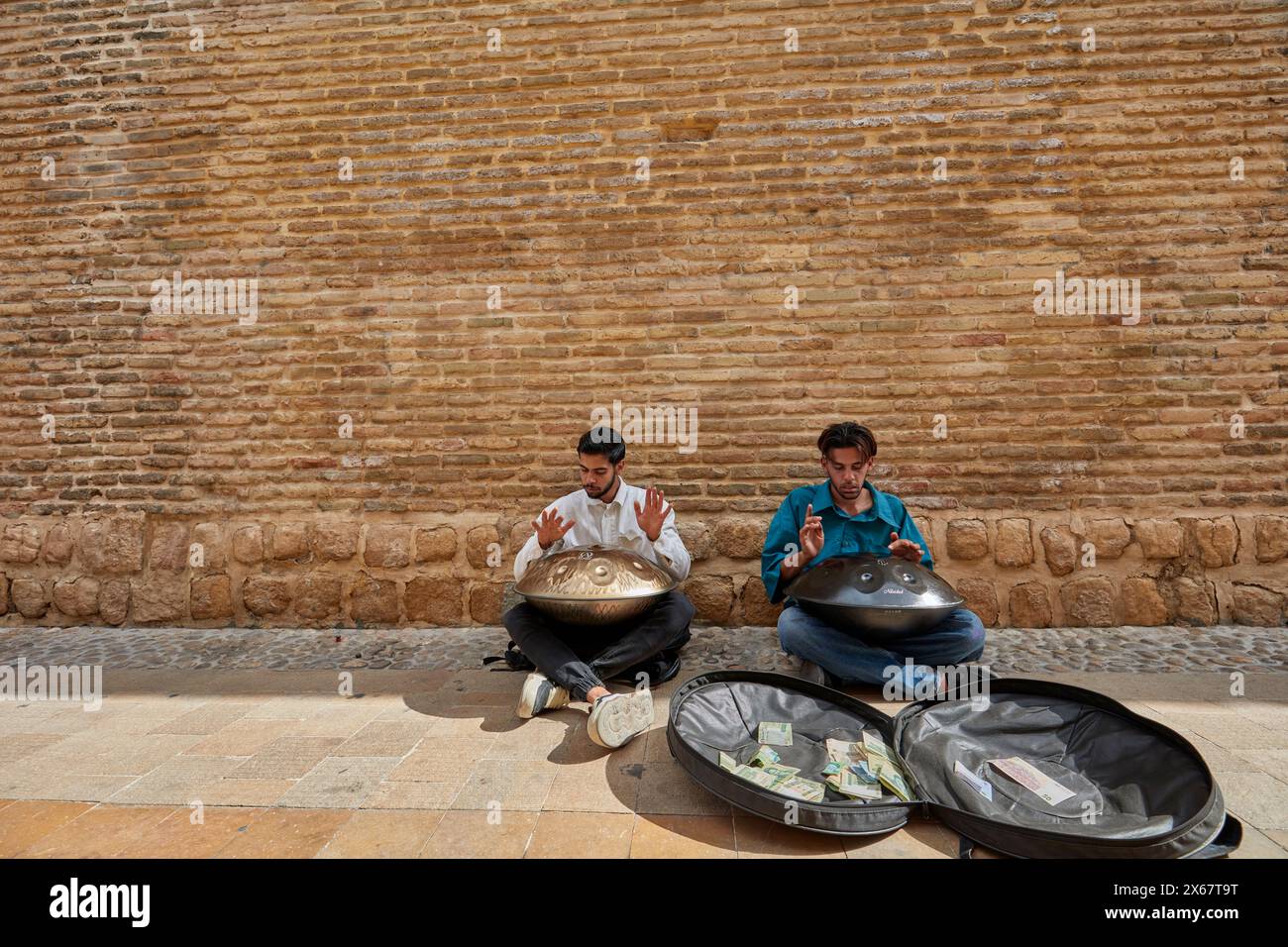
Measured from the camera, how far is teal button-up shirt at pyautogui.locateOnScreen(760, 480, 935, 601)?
339cm

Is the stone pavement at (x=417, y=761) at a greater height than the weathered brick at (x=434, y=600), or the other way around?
the weathered brick at (x=434, y=600)

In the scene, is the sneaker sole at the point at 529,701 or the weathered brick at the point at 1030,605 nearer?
the sneaker sole at the point at 529,701

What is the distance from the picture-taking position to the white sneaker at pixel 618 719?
242 cm

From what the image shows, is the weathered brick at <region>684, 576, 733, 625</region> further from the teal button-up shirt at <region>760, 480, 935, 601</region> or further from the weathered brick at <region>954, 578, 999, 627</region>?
the weathered brick at <region>954, 578, 999, 627</region>

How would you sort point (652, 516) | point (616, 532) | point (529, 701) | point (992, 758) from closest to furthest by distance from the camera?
point (992, 758)
point (529, 701)
point (652, 516)
point (616, 532)

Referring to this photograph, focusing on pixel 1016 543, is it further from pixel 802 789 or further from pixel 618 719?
pixel 618 719

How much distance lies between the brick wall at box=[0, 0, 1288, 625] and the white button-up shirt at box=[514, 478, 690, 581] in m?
0.84

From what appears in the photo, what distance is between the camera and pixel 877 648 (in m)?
3.03

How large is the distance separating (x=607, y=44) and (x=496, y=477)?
124 inches

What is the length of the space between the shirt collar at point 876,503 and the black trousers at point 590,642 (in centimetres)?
92

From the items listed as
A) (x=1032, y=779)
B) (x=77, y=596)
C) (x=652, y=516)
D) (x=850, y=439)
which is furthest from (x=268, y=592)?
(x=1032, y=779)

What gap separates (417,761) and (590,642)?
0.96 m

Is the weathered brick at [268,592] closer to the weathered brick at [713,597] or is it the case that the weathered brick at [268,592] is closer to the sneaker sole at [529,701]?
the sneaker sole at [529,701]

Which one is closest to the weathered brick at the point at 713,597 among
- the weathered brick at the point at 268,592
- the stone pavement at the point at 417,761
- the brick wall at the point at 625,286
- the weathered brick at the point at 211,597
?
the brick wall at the point at 625,286
